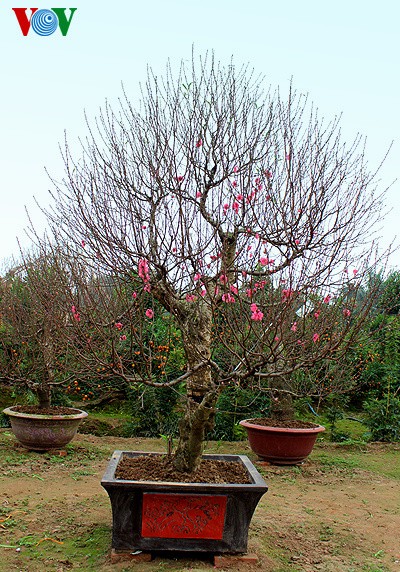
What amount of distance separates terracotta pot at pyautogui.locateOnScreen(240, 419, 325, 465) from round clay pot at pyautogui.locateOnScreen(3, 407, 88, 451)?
2195mm

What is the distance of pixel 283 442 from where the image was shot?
20.2ft

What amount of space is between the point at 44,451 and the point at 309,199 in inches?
175

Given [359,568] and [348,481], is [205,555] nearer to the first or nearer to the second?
[359,568]

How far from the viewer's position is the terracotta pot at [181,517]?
3207mm

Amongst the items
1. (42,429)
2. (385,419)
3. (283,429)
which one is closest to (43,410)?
(42,429)

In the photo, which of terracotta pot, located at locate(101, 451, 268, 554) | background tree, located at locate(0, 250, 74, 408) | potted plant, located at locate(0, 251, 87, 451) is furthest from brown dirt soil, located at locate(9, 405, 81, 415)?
terracotta pot, located at locate(101, 451, 268, 554)

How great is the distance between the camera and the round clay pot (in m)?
6.25

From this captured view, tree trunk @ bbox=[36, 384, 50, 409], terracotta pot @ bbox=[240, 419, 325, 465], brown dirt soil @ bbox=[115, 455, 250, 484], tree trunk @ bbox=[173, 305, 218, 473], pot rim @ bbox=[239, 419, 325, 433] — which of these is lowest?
terracotta pot @ bbox=[240, 419, 325, 465]

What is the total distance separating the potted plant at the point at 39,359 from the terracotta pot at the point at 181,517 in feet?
8.23

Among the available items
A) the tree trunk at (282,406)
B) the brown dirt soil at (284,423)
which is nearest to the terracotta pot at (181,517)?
A: the brown dirt soil at (284,423)

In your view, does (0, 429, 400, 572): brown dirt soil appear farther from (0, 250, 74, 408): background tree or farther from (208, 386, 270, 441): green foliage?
(208, 386, 270, 441): green foliage

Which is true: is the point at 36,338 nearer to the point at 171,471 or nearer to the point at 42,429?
the point at 42,429

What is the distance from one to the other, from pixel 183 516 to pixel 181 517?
0.01m

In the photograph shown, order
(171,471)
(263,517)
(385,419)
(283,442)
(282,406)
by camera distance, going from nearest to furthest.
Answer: (171,471) → (263,517) → (283,442) → (282,406) → (385,419)
